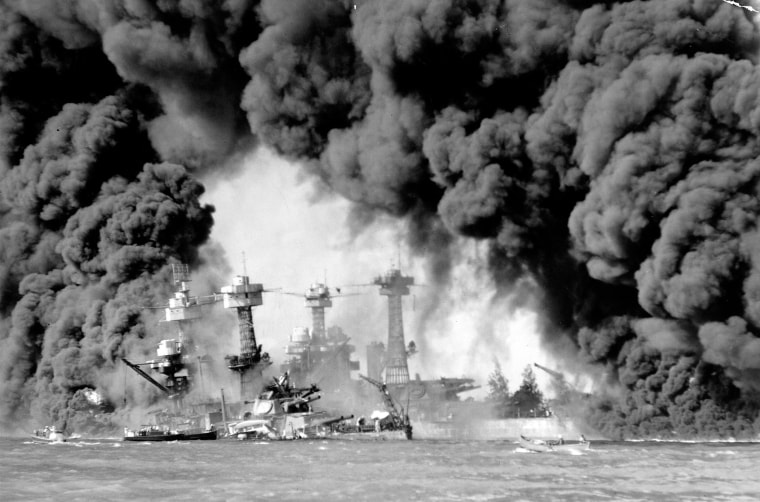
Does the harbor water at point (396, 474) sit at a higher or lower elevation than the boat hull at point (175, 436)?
lower

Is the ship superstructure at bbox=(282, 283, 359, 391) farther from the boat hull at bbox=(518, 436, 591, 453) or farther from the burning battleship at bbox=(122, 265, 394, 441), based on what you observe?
the boat hull at bbox=(518, 436, 591, 453)

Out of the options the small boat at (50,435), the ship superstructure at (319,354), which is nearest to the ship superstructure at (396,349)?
the ship superstructure at (319,354)

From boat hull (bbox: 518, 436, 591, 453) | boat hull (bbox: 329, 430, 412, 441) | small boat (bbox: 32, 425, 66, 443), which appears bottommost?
boat hull (bbox: 518, 436, 591, 453)

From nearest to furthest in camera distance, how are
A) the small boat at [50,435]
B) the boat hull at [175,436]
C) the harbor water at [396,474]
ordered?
1. the harbor water at [396,474]
2. the small boat at [50,435]
3. the boat hull at [175,436]

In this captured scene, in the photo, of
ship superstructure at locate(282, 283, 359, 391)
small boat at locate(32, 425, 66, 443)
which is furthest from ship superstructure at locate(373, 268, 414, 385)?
small boat at locate(32, 425, 66, 443)

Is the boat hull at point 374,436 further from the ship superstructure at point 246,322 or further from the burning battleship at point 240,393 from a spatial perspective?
the ship superstructure at point 246,322

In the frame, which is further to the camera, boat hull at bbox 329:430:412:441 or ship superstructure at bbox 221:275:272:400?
ship superstructure at bbox 221:275:272:400

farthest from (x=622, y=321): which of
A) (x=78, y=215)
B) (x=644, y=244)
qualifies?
(x=78, y=215)
